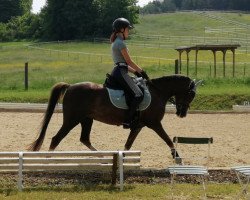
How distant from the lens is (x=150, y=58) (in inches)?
1853

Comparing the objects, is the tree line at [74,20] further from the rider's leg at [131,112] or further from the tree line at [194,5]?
the rider's leg at [131,112]

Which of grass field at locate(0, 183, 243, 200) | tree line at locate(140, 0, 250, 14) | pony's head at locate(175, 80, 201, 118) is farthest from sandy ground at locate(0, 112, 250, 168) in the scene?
tree line at locate(140, 0, 250, 14)

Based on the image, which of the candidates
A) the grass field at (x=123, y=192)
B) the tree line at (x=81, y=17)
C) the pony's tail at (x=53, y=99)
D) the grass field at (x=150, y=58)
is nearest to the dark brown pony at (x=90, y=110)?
the pony's tail at (x=53, y=99)

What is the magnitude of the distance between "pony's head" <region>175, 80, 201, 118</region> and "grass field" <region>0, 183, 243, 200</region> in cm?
241

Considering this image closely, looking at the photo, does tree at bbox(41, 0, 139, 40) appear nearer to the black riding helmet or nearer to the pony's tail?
the pony's tail

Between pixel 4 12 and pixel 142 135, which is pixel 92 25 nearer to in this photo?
pixel 4 12

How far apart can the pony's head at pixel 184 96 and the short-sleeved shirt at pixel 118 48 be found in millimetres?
1390

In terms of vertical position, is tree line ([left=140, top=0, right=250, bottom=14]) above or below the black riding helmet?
above

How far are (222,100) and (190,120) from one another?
394 centimetres

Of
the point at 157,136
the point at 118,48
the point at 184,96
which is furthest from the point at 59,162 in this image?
the point at 157,136

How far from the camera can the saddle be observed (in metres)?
9.69

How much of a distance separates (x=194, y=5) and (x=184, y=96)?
141 meters

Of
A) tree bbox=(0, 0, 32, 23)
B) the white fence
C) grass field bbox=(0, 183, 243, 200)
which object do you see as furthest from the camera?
tree bbox=(0, 0, 32, 23)

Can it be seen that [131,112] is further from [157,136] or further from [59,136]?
[157,136]
